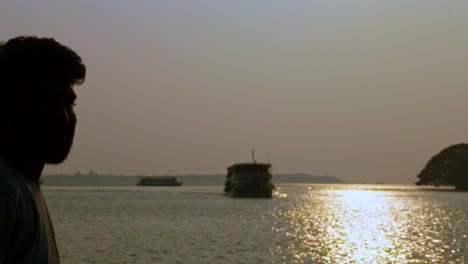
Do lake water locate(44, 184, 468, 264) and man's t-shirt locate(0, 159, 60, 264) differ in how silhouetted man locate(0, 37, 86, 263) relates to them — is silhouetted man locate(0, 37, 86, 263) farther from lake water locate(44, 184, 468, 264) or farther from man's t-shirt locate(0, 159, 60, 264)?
lake water locate(44, 184, 468, 264)

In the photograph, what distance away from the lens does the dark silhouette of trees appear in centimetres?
18950

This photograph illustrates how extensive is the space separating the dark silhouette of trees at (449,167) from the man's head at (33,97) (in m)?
195

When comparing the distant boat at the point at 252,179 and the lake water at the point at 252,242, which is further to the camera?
the distant boat at the point at 252,179

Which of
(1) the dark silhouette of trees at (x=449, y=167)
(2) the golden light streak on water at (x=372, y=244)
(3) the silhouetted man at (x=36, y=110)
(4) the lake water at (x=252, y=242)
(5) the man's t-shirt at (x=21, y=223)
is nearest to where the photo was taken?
(5) the man's t-shirt at (x=21, y=223)

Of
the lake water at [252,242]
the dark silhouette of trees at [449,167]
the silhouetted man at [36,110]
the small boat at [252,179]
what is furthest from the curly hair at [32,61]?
the dark silhouette of trees at [449,167]

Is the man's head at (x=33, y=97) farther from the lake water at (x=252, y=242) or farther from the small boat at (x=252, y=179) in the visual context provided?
the small boat at (x=252, y=179)

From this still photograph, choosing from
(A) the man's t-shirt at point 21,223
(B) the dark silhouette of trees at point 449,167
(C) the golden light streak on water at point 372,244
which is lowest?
(C) the golden light streak on water at point 372,244

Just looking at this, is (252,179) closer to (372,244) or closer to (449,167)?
(372,244)

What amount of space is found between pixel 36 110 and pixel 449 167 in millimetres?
200667

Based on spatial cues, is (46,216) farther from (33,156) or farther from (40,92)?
(40,92)

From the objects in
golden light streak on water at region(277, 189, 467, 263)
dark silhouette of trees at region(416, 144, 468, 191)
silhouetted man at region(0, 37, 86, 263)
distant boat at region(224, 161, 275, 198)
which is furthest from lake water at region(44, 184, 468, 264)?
dark silhouette of trees at region(416, 144, 468, 191)

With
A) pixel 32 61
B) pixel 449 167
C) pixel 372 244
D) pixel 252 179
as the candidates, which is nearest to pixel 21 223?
pixel 32 61

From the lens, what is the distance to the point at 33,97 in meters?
2.88

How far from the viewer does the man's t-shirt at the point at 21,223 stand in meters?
2.50
